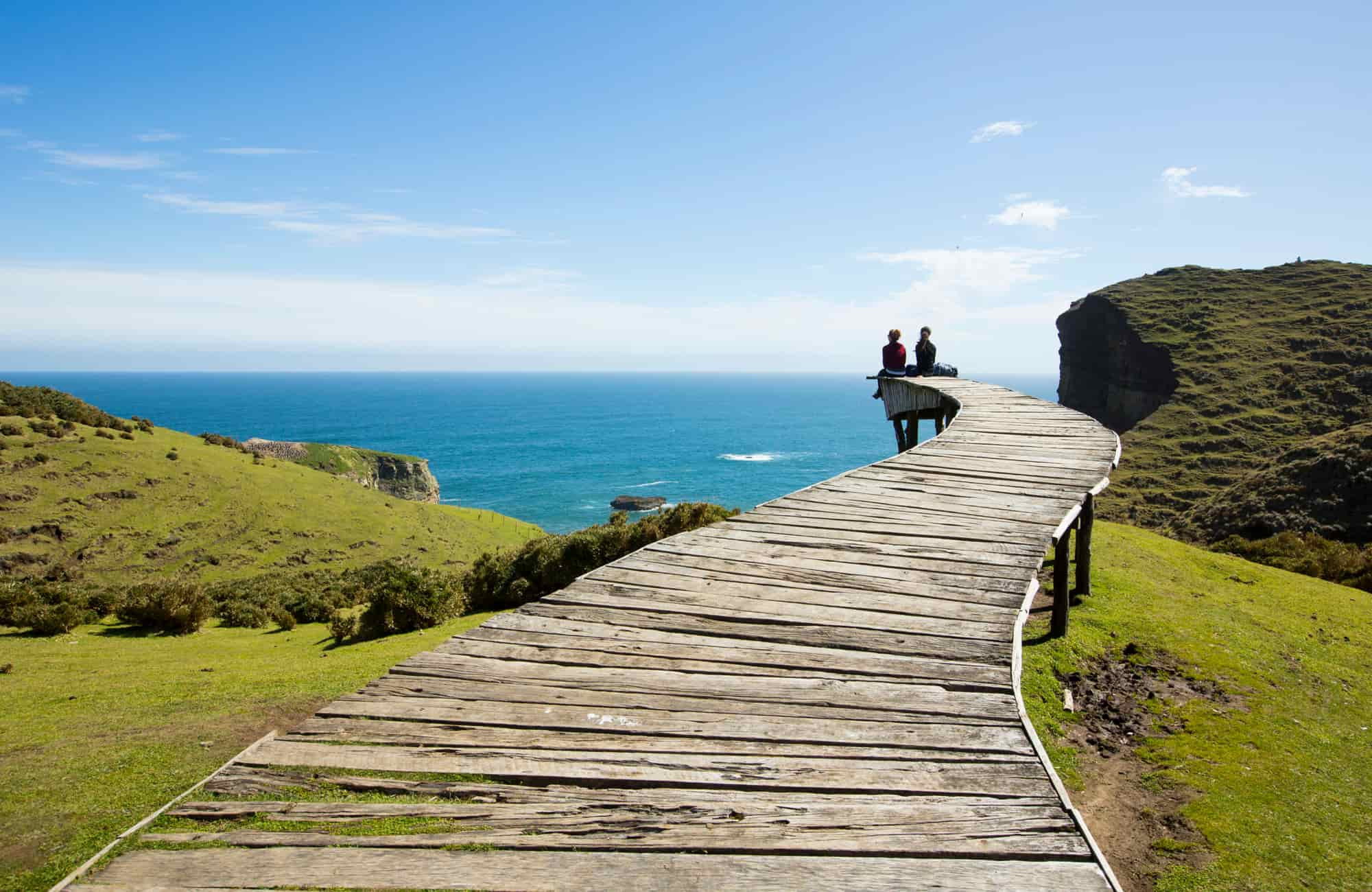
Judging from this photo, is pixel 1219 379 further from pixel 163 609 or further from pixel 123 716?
pixel 123 716

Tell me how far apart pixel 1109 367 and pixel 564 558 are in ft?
290

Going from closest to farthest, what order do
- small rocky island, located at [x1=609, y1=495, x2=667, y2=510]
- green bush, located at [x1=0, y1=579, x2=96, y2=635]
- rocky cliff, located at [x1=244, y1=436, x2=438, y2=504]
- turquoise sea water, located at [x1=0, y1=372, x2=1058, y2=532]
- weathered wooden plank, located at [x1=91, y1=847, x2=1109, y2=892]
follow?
weathered wooden plank, located at [x1=91, y1=847, x2=1109, y2=892] → green bush, located at [x1=0, y1=579, x2=96, y2=635] → rocky cliff, located at [x1=244, y1=436, x2=438, y2=504] → small rocky island, located at [x1=609, y1=495, x2=667, y2=510] → turquoise sea water, located at [x1=0, y1=372, x2=1058, y2=532]

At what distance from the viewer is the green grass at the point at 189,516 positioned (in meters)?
34.8

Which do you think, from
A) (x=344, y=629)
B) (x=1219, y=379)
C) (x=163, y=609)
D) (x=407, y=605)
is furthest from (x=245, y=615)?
(x=1219, y=379)

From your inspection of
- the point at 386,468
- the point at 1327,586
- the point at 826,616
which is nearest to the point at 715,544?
the point at 826,616

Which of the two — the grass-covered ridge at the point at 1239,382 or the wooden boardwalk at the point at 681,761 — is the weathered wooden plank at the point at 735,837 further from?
the grass-covered ridge at the point at 1239,382

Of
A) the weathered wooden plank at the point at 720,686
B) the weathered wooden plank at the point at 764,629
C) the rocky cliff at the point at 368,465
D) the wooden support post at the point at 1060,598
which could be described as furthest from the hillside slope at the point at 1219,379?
the rocky cliff at the point at 368,465

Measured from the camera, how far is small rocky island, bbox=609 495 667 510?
77.2 metres

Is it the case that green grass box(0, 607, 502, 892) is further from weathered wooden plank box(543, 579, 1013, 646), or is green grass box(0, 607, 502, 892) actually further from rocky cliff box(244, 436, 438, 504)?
rocky cliff box(244, 436, 438, 504)

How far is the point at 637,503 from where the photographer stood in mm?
78562

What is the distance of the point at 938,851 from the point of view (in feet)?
7.70

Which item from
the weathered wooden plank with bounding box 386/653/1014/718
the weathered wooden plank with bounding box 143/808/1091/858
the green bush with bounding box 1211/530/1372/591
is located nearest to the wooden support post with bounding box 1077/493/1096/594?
the weathered wooden plank with bounding box 386/653/1014/718

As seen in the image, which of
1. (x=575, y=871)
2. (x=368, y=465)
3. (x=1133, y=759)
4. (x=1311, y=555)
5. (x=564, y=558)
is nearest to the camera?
(x=575, y=871)

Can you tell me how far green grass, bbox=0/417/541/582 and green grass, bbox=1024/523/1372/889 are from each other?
36.9 meters
